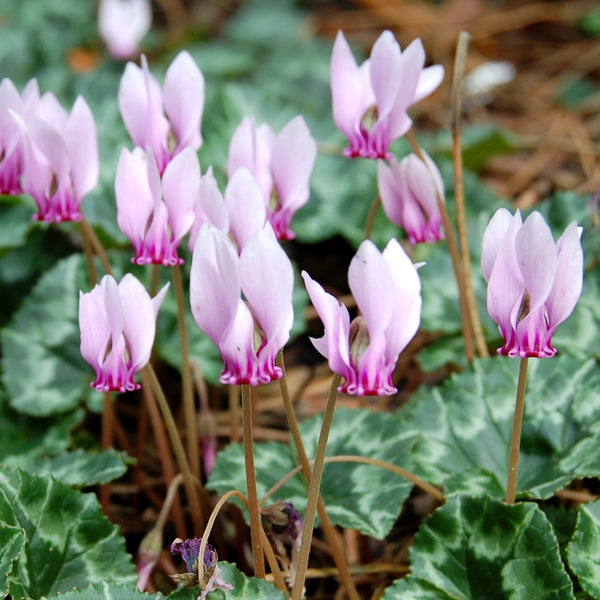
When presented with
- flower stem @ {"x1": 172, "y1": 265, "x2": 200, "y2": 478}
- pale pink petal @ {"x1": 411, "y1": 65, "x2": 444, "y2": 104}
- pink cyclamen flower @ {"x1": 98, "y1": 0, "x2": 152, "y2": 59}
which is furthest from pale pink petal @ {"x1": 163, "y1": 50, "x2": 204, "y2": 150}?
pink cyclamen flower @ {"x1": 98, "y1": 0, "x2": 152, "y2": 59}

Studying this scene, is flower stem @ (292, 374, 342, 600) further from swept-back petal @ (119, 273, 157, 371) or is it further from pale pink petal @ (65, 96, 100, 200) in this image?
pale pink petal @ (65, 96, 100, 200)

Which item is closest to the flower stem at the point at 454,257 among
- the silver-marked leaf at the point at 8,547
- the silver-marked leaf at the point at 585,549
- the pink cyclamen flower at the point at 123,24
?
the silver-marked leaf at the point at 585,549

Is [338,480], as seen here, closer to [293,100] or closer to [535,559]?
[535,559]

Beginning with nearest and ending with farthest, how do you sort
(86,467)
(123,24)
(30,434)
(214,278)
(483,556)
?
(214,278)
(483,556)
(86,467)
(30,434)
(123,24)

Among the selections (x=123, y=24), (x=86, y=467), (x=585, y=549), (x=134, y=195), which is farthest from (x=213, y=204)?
(x=123, y=24)

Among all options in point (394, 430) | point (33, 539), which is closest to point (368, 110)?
point (394, 430)

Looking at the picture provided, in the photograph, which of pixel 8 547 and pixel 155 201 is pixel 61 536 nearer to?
pixel 8 547
